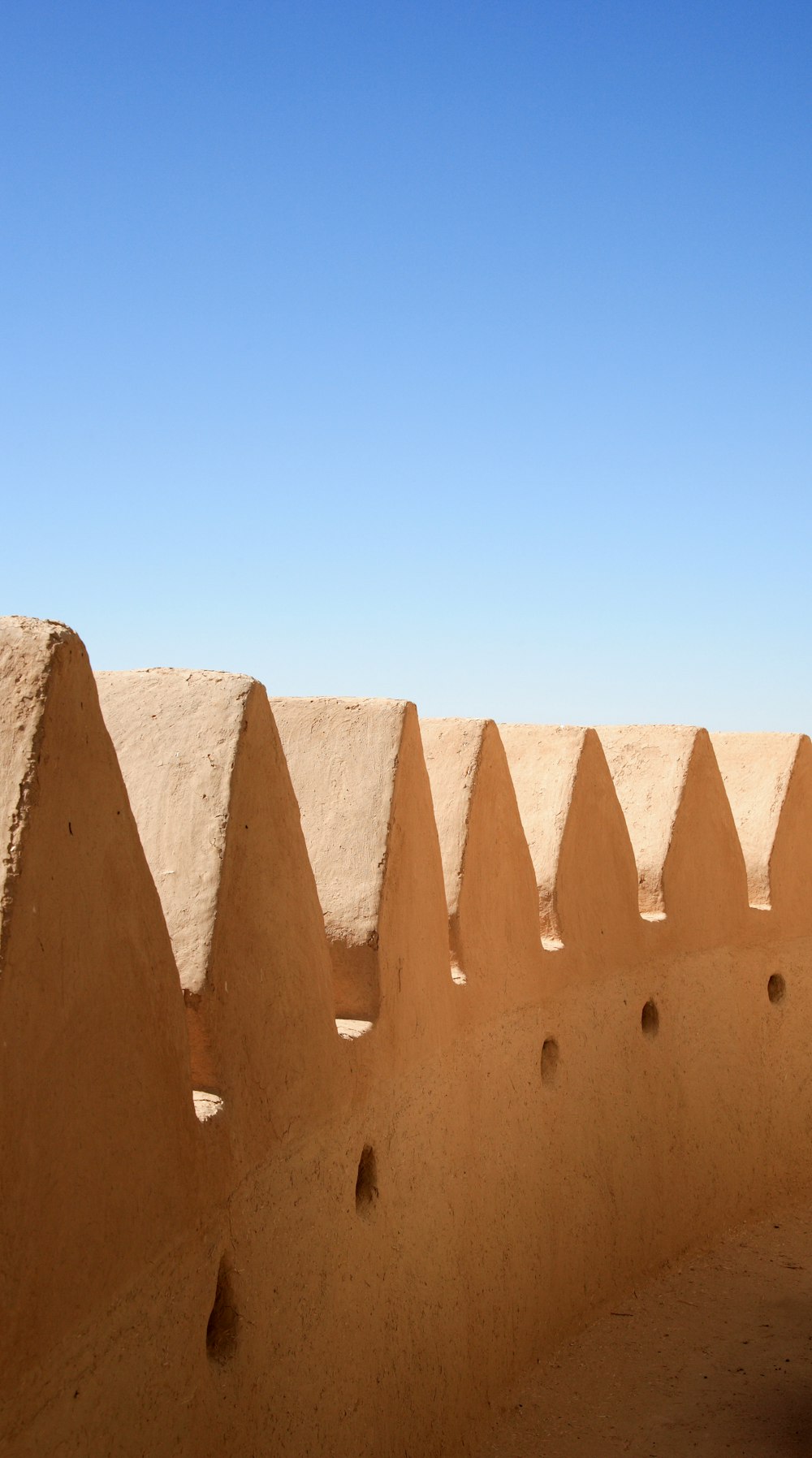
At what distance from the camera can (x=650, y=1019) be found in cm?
577

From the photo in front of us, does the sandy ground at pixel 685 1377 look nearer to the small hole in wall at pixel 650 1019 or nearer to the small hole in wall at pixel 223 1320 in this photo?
the small hole in wall at pixel 650 1019

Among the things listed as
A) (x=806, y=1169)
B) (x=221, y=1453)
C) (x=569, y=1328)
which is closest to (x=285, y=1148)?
(x=221, y=1453)

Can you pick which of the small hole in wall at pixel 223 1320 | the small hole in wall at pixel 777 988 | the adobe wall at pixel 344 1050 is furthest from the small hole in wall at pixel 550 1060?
the small hole in wall at pixel 223 1320

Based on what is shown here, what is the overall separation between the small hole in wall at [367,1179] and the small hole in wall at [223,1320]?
78 cm

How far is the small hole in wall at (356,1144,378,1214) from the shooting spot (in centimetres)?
358

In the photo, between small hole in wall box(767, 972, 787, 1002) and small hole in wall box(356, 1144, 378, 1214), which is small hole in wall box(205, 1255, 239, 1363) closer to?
small hole in wall box(356, 1144, 378, 1214)

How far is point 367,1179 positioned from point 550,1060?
1.46 m

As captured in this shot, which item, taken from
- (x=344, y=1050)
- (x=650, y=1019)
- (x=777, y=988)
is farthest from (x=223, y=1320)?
(x=777, y=988)

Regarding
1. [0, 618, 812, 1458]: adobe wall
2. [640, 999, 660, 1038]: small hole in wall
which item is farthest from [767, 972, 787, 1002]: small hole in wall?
[640, 999, 660, 1038]: small hole in wall

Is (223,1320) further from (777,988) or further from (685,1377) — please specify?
(777,988)

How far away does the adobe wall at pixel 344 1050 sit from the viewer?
223 centimetres

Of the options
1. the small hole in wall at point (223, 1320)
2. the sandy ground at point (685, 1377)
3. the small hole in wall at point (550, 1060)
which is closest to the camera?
the small hole in wall at point (223, 1320)

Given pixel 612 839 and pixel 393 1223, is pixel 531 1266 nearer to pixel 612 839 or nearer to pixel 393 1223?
pixel 393 1223

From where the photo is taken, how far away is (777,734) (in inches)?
280
